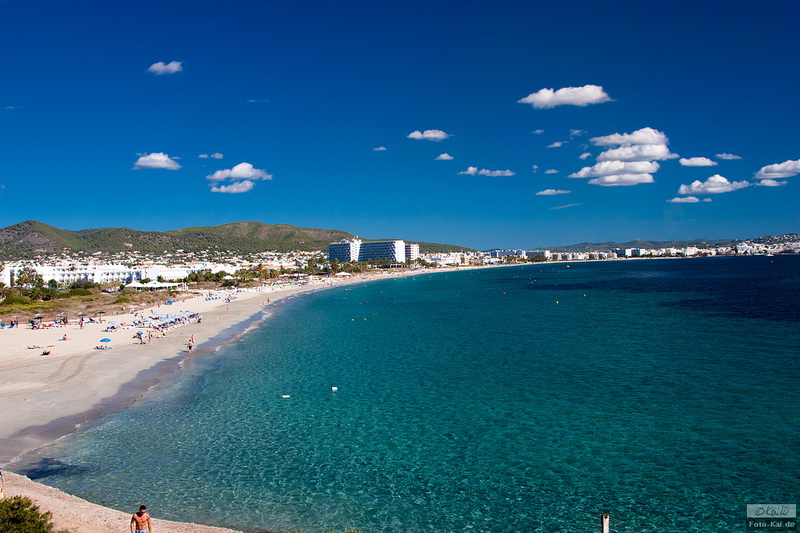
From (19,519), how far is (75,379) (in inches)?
741

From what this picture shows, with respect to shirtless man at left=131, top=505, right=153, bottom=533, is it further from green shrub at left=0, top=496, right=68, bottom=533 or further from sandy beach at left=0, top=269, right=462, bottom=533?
green shrub at left=0, top=496, right=68, bottom=533

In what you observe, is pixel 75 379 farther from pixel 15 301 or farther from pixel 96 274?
pixel 96 274

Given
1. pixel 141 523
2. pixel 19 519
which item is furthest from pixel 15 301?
pixel 141 523

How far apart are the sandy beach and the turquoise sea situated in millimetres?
1041

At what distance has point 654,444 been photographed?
52.6 feet

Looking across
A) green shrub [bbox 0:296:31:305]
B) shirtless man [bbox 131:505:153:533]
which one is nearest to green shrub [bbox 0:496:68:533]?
shirtless man [bbox 131:505:153:533]

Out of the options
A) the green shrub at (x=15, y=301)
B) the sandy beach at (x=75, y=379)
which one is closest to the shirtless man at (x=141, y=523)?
the sandy beach at (x=75, y=379)

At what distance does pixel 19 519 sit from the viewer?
892 centimetres

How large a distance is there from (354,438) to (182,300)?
221 feet

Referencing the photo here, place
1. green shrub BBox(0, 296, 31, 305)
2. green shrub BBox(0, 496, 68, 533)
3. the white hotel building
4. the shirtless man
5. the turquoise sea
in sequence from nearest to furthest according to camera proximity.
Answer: green shrub BBox(0, 496, 68, 533)
the shirtless man
the turquoise sea
green shrub BBox(0, 296, 31, 305)
the white hotel building

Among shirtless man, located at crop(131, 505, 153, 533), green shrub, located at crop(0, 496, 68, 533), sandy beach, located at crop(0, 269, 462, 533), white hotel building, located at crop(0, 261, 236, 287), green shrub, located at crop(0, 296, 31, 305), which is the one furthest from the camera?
white hotel building, located at crop(0, 261, 236, 287)

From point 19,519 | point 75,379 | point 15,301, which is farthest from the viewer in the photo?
point 15,301

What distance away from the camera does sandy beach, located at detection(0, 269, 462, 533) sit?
11766 millimetres

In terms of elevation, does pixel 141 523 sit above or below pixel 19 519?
below
